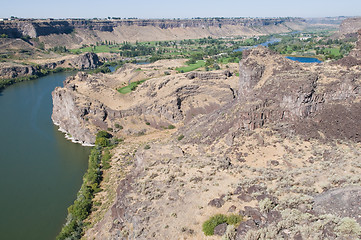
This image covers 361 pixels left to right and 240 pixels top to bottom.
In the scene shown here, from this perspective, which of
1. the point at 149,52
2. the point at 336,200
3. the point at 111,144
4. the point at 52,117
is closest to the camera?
the point at 336,200

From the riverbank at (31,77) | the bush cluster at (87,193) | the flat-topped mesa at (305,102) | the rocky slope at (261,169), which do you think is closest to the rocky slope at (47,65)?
the riverbank at (31,77)

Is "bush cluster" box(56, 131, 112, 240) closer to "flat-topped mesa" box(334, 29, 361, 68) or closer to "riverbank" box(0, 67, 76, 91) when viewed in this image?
"flat-topped mesa" box(334, 29, 361, 68)

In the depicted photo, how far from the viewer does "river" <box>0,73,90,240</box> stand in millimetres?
37094

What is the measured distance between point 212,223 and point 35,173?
39.7m

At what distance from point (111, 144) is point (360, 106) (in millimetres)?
44411

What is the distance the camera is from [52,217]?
37812mm

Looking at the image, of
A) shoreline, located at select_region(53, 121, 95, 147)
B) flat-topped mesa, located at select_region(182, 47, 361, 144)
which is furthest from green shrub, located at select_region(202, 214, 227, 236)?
shoreline, located at select_region(53, 121, 95, 147)

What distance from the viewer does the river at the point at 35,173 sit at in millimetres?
37094

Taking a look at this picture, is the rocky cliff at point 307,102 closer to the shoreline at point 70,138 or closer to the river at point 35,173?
the river at point 35,173

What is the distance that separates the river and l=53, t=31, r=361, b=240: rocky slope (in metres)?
7.32

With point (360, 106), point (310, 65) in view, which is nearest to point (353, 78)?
point (360, 106)

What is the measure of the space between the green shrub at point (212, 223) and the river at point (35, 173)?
23708 millimetres

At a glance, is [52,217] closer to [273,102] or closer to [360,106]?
[273,102]

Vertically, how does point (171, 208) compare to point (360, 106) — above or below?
below
